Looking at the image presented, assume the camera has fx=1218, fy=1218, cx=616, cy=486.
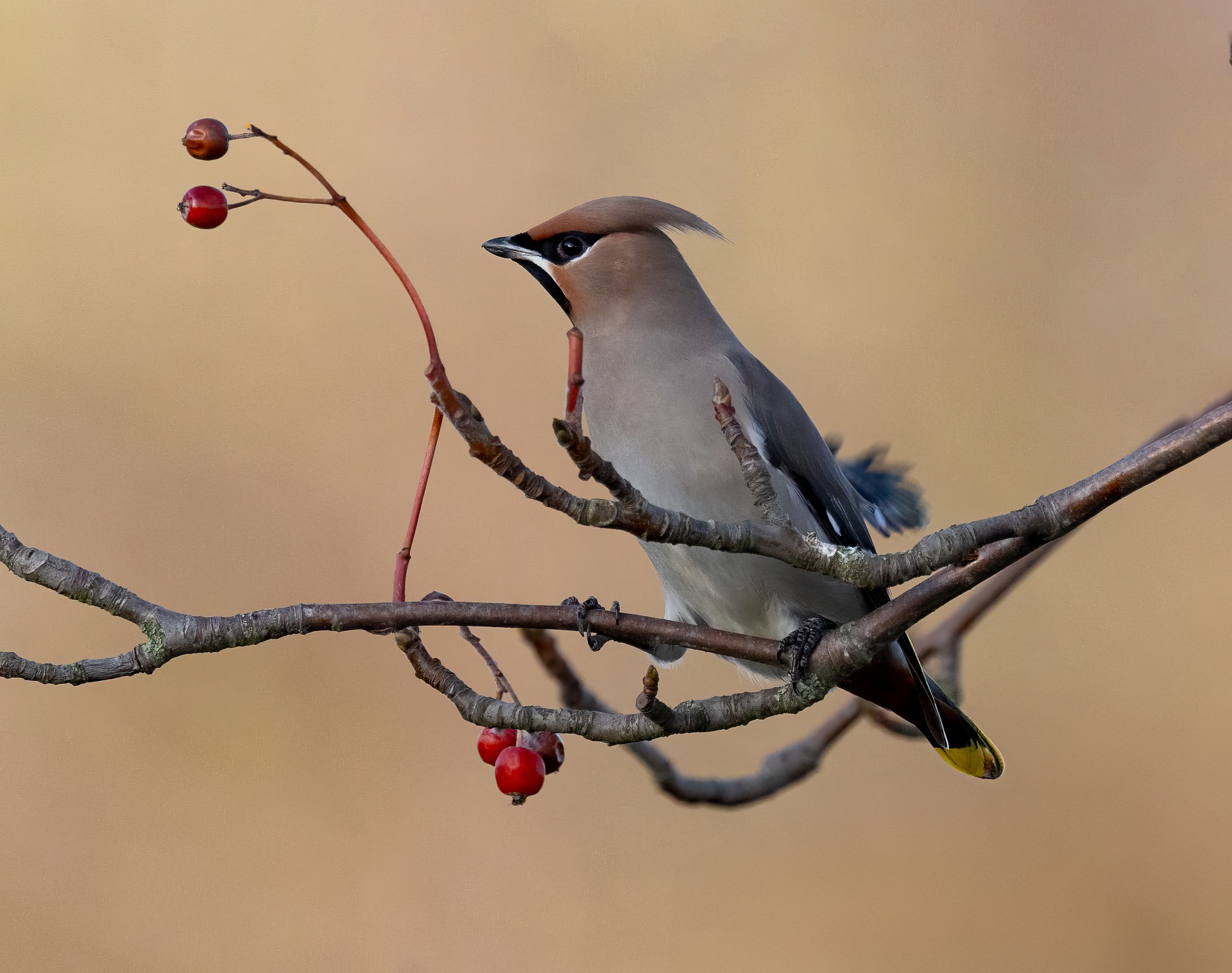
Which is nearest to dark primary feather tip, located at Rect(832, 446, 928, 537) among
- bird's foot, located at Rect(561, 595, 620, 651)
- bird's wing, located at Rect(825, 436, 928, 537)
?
bird's wing, located at Rect(825, 436, 928, 537)

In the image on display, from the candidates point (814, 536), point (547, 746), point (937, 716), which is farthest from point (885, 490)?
point (814, 536)

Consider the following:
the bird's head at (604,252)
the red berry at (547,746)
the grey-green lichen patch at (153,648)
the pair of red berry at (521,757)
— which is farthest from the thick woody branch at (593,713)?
the bird's head at (604,252)

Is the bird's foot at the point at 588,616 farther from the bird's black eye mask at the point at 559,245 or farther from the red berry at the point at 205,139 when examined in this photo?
the bird's black eye mask at the point at 559,245

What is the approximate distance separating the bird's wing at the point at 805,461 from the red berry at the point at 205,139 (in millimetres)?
1052

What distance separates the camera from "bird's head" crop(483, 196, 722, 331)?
2.08 meters

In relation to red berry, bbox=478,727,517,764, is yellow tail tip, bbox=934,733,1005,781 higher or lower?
lower

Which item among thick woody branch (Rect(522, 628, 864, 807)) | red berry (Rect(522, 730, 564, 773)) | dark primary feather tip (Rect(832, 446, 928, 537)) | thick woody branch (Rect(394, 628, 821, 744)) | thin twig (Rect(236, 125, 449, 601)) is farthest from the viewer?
dark primary feather tip (Rect(832, 446, 928, 537))

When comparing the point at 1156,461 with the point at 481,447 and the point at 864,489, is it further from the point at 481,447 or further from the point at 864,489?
the point at 864,489

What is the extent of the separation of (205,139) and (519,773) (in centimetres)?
80

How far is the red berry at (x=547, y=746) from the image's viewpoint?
1.56 metres

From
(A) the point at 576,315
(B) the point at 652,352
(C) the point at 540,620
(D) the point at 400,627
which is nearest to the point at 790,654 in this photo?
(C) the point at 540,620

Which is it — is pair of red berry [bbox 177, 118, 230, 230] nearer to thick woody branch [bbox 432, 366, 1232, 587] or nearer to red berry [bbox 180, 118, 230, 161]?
red berry [bbox 180, 118, 230, 161]

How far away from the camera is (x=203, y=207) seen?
1.26 m

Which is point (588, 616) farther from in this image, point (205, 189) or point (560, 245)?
point (560, 245)
